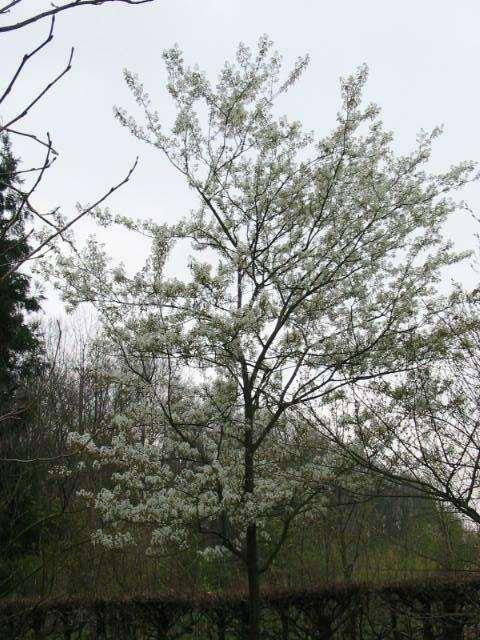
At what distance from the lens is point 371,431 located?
219 inches

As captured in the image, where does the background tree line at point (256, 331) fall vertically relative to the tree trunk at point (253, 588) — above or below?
above

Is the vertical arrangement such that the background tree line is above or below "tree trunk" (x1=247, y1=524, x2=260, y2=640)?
above

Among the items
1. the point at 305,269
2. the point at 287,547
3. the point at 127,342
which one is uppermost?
the point at 305,269

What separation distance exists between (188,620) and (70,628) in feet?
4.40

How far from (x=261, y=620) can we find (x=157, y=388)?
2860 mm

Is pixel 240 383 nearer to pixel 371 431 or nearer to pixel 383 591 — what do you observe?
pixel 371 431

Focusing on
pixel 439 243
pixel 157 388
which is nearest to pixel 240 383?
pixel 157 388

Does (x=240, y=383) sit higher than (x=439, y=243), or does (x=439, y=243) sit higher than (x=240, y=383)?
(x=439, y=243)

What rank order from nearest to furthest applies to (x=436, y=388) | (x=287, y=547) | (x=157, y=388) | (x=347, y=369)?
(x=436, y=388) < (x=347, y=369) < (x=157, y=388) < (x=287, y=547)

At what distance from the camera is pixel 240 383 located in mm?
6883

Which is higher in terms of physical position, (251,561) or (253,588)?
(251,561)

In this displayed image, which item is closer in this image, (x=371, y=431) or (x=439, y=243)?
(x=371, y=431)

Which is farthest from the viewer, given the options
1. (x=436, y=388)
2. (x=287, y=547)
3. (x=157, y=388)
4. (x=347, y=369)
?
(x=287, y=547)

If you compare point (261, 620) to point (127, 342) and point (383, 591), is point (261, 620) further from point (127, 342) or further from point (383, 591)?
point (127, 342)
